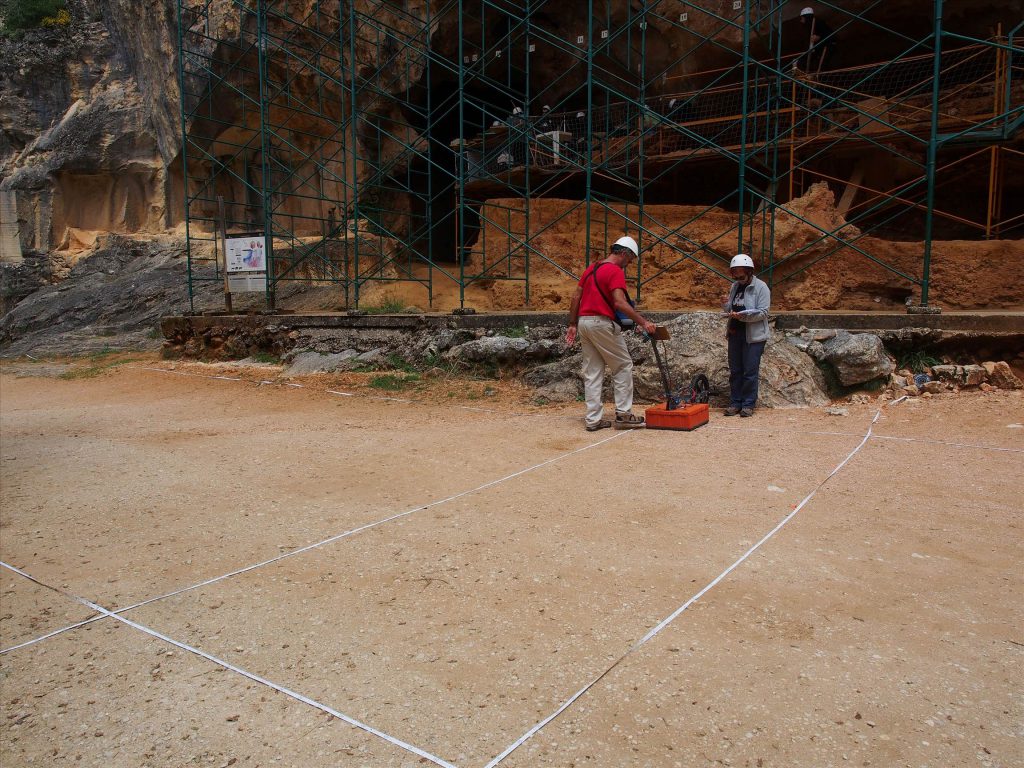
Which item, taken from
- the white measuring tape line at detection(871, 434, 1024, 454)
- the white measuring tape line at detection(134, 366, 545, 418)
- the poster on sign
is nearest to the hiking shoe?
the white measuring tape line at detection(134, 366, 545, 418)

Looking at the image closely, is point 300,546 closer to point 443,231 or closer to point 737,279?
point 737,279

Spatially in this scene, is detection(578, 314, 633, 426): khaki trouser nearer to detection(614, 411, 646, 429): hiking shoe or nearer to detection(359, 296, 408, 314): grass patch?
detection(614, 411, 646, 429): hiking shoe

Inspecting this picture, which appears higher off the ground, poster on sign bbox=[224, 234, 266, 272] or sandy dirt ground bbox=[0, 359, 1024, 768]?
poster on sign bbox=[224, 234, 266, 272]

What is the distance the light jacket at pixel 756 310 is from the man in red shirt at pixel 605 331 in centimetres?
104

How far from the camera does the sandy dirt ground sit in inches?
78.7

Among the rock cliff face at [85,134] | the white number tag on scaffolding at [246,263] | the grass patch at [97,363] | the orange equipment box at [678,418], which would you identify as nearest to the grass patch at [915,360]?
the orange equipment box at [678,418]

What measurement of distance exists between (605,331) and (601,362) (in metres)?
0.29

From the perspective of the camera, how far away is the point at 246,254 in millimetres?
12172

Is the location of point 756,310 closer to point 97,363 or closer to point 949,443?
point 949,443

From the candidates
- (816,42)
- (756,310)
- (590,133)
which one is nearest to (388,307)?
(590,133)

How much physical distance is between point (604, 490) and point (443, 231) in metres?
15.4

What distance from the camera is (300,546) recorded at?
3434mm

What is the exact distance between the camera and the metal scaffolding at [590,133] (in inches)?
Result: 389

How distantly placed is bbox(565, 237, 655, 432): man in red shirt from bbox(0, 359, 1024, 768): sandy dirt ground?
431mm
